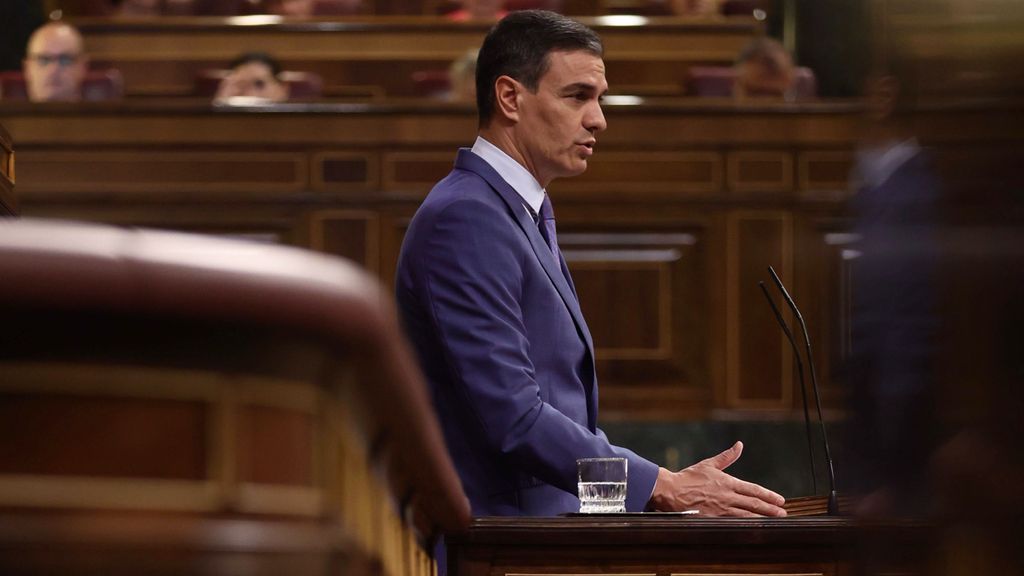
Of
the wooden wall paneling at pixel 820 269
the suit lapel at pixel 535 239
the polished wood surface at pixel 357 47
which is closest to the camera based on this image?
the suit lapel at pixel 535 239

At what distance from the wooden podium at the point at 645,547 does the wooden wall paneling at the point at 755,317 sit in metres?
2.63

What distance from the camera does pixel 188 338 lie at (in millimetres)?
478

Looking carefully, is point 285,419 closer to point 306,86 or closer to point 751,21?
point 306,86

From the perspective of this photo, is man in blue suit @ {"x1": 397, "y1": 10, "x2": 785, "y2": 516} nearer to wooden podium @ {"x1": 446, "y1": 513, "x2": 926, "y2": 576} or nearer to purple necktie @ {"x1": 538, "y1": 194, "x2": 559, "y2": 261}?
purple necktie @ {"x1": 538, "y1": 194, "x2": 559, "y2": 261}

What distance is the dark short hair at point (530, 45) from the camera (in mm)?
1975

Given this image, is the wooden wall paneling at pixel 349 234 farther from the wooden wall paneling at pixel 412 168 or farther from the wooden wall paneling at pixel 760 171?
the wooden wall paneling at pixel 760 171

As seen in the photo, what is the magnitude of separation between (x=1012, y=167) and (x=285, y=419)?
25 centimetres

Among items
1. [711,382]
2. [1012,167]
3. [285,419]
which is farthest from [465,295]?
[711,382]

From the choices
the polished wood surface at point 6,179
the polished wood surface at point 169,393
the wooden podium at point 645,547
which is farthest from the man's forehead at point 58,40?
the polished wood surface at point 169,393

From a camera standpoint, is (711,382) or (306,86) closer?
(711,382)

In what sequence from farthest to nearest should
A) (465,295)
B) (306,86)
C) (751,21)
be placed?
(751,21) → (306,86) → (465,295)

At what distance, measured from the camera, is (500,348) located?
1.69m

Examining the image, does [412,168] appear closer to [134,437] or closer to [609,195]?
[609,195]

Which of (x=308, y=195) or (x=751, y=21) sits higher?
(x=751, y=21)
